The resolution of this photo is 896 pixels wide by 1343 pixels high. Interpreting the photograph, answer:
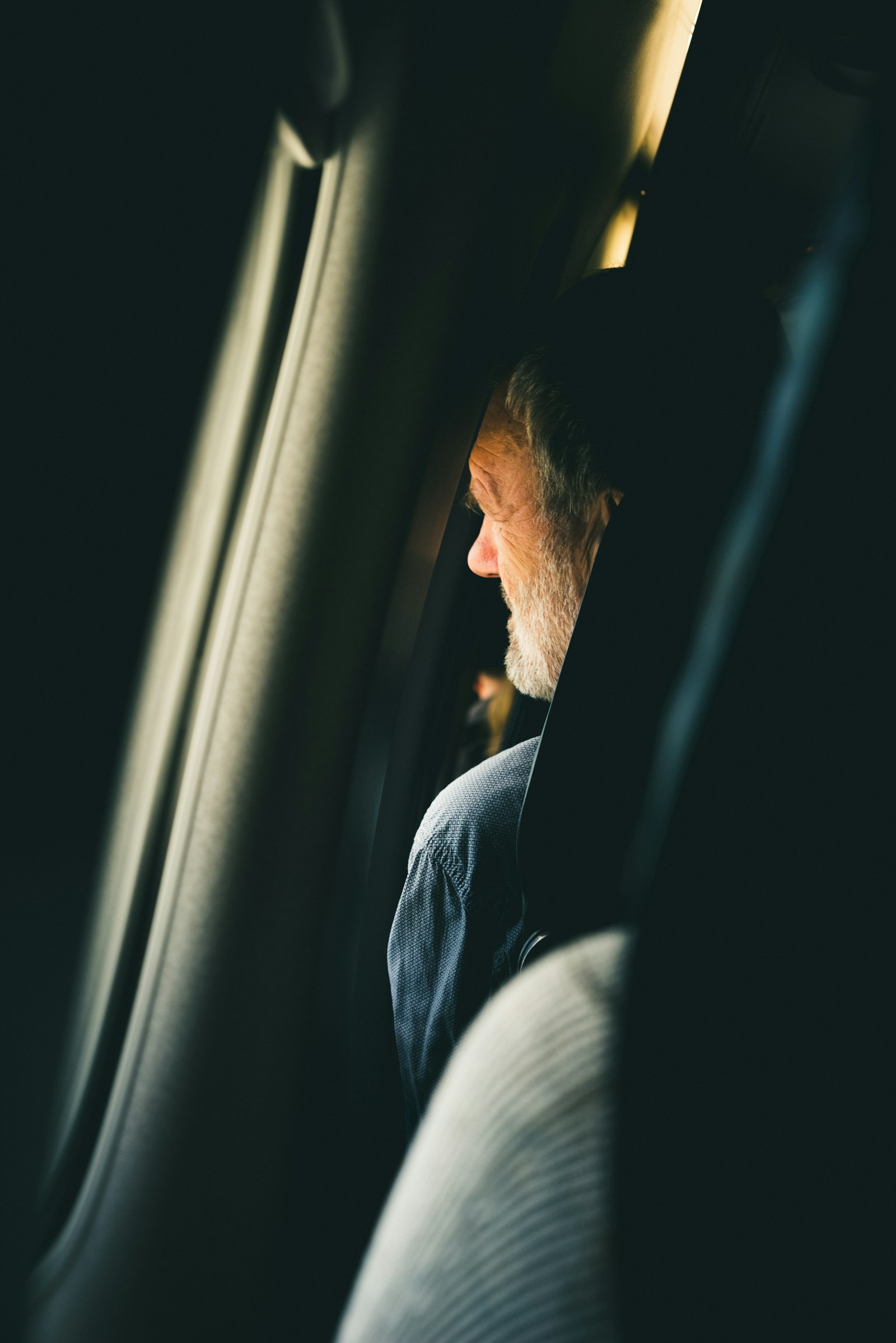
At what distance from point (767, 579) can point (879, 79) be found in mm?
326

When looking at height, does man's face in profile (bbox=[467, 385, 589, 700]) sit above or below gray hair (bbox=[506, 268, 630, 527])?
below

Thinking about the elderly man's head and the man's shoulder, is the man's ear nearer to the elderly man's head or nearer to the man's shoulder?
the elderly man's head

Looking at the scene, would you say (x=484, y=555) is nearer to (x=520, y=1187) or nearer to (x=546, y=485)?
(x=546, y=485)


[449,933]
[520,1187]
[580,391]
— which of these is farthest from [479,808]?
[520,1187]

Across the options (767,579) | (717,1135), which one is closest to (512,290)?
(767,579)

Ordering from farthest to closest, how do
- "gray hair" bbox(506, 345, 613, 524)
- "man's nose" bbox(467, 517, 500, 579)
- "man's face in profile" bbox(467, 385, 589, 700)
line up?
"man's nose" bbox(467, 517, 500, 579) → "man's face in profile" bbox(467, 385, 589, 700) → "gray hair" bbox(506, 345, 613, 524)

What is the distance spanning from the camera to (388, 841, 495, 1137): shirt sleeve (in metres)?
1.11

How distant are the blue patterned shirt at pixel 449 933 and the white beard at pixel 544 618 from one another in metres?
0.32

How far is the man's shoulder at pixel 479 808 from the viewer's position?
1.20 meters

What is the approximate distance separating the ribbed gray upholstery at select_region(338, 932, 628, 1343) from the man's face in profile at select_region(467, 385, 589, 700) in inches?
37.6

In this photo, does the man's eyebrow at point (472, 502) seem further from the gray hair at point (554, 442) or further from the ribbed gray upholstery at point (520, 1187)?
the ribbed gray upholstery at point (520, 1187)

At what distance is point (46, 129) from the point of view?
1.66ft

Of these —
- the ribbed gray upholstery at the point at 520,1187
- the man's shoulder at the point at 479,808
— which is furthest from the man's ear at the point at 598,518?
the ribbed gray upholstery at the point at 520,1187

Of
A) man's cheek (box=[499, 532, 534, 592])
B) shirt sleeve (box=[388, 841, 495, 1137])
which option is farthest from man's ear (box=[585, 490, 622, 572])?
shirt sleeve (box=[388, 841, 495, 1137])
